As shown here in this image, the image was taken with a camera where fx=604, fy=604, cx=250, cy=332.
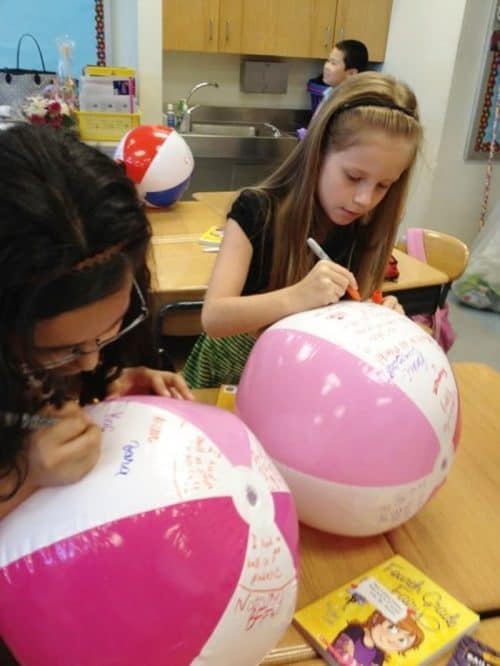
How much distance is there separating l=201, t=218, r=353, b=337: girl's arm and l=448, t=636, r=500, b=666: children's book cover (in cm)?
50

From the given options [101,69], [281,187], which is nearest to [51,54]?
[101,69]

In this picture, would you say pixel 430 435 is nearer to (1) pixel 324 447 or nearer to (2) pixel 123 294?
(1) pixel 324 447

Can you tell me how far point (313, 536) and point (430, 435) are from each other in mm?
226

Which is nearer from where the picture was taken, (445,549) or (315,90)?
(445,549)

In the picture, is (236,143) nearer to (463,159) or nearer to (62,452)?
(463,159)

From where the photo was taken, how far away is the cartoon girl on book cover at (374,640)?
662mm

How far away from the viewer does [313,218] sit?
4.33 feet

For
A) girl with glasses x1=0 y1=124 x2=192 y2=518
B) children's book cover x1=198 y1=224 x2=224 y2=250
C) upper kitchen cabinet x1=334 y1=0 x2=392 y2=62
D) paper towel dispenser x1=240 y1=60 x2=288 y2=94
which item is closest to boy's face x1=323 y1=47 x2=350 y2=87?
upper kitchen cabinet x1=334 y1=0 x2=392 y2=62

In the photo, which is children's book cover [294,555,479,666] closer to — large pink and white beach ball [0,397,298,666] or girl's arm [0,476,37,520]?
large pink and white beach ball [0,397,298,666]

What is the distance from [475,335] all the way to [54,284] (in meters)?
3.24

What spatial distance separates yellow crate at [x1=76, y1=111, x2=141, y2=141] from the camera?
10.3 ft

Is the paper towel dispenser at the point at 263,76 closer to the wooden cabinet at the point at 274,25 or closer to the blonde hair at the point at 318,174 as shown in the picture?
the wooden cabinet at the point at 274,25

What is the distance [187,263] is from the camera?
6.40 ft

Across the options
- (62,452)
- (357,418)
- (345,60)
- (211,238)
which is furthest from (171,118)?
(62,452)
